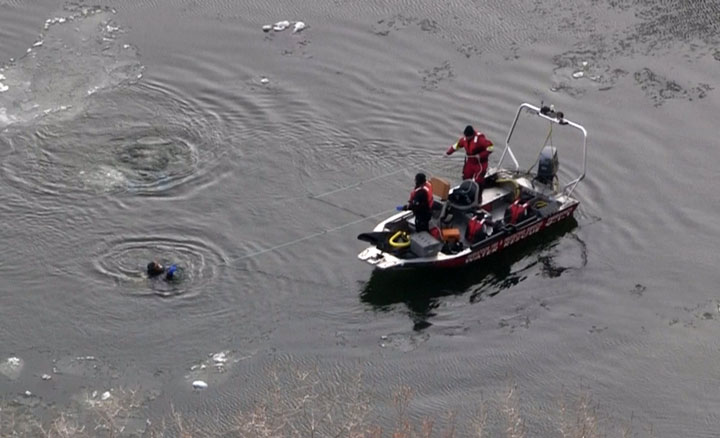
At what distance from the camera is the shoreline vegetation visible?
1599cm

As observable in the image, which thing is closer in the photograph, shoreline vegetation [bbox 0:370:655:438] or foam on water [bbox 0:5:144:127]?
shoreline vegetation [bbox 0:370:655:438]

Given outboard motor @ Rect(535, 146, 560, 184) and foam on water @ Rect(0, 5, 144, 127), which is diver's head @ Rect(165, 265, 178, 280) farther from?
outboard motor @ Rect(535, 146, 560, 184)

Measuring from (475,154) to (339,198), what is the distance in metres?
2.55

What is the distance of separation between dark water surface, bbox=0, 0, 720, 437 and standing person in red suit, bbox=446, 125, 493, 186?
4.13ft

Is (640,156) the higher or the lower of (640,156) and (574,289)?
the higher

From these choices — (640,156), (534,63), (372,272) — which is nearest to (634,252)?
(640,156)

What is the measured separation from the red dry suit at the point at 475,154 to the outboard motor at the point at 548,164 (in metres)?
1.01

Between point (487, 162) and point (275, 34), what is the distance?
711 cm

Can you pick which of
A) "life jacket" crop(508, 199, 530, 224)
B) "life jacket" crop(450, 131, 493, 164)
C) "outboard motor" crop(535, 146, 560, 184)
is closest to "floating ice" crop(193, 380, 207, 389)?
"life jacket" crop(508, 199, 530, 224)

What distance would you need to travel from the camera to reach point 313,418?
51.4 feet

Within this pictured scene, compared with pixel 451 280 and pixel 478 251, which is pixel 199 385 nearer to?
pixel 451 280

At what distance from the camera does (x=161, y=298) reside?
18594 millimetres

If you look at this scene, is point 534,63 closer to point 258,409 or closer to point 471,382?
point 471,382

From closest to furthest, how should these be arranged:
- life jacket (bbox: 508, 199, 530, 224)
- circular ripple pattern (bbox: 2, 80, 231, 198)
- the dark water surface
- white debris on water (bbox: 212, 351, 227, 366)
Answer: white debris on water (bbox: 212, 351, 227, 366), the dark water surface, life jacket (bbox: 508, 199, 530, 224), circular ripple pattern (bbox: 2, 80, 231, 198)
